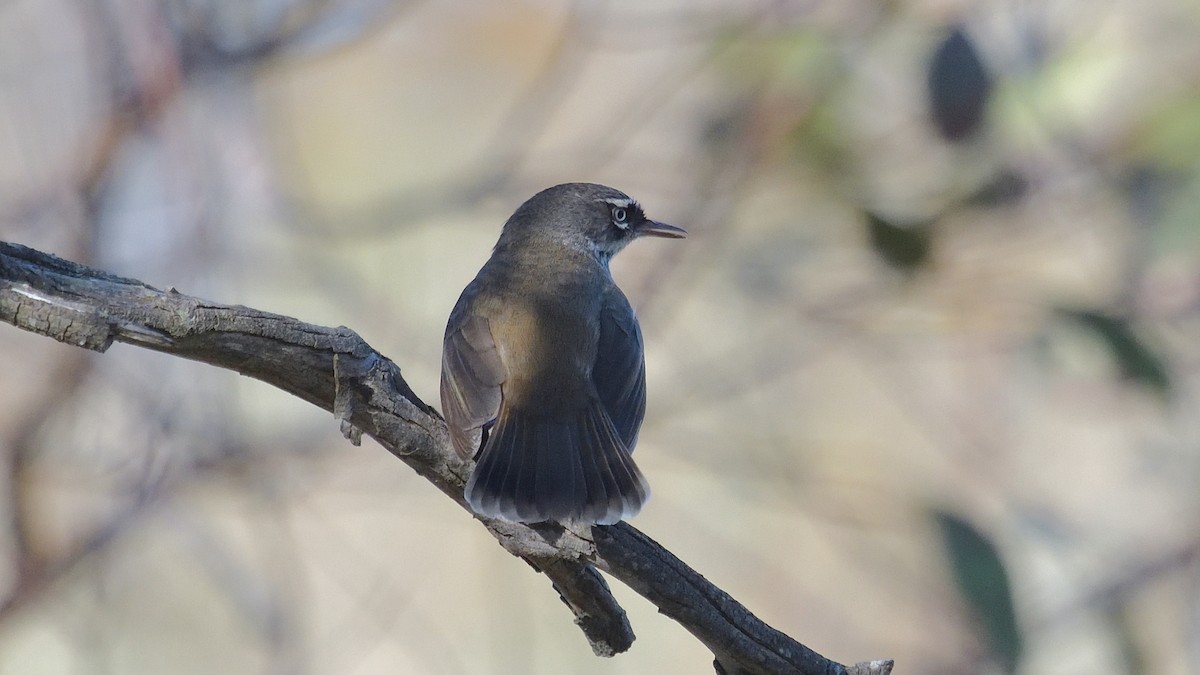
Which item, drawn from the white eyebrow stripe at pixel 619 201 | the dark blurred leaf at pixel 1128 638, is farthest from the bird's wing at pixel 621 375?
the dark blurred leaf at pixel 1128 638

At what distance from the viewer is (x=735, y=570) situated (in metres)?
8.17

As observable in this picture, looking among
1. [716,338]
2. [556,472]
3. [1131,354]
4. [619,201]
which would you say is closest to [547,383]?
[556,472]

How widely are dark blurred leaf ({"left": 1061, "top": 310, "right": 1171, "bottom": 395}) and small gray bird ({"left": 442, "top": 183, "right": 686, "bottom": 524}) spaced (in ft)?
6.44

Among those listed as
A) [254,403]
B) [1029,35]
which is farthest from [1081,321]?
[254,403]

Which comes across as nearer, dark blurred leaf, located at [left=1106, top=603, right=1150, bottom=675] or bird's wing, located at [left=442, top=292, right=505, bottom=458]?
bird's wing, located at [left=442, top=292, right=505, bottom=458]

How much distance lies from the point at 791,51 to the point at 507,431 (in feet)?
10.4

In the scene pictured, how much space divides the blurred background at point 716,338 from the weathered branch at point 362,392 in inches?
92.3

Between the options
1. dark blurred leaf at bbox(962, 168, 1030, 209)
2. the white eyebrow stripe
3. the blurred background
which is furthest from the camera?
dark blurred leaf at bbox(962, 168, 1030, 209)

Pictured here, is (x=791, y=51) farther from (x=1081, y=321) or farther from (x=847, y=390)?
(x=847, y=390)

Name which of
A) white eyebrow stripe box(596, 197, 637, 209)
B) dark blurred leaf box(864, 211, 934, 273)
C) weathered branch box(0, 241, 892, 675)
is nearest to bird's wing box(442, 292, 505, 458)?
weathered branch box(0, 241, 892, 675)

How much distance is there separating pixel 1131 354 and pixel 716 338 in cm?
343

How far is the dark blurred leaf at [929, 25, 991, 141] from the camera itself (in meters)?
5.53

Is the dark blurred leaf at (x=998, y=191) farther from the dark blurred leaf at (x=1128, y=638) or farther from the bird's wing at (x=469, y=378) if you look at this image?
the bird's wing at (x=469, y=378)

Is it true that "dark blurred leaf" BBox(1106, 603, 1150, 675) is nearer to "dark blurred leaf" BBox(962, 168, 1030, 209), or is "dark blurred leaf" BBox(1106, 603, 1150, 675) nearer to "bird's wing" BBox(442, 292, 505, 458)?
"dark blurred leaf" BBox(962, 168, 1030, 209)
